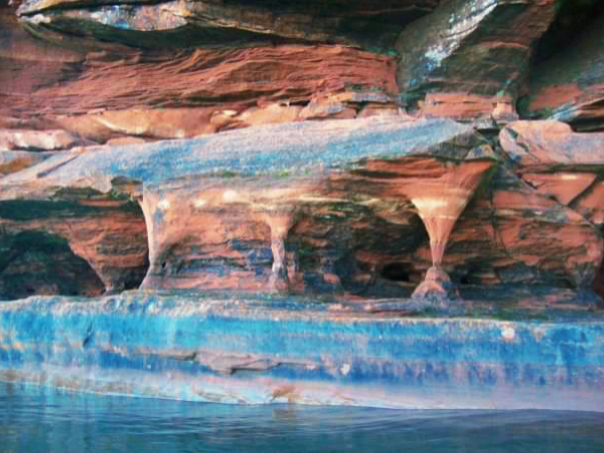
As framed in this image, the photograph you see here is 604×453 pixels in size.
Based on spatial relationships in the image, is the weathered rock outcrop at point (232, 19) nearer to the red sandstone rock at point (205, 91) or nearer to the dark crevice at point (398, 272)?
the red sandstone rock at point (205, 91)

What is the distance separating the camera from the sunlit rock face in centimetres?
618

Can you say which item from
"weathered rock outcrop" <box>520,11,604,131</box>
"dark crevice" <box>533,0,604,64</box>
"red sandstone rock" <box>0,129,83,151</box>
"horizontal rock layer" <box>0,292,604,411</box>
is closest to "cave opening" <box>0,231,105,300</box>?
"red sandstone rock" <box>0,129,83,151</box>

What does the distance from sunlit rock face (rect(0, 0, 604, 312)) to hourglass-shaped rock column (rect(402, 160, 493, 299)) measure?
0.06 ft

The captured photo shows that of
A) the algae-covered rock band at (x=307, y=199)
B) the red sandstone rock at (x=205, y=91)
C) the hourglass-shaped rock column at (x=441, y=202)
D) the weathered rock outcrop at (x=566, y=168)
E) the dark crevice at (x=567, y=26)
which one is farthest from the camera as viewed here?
the red sandstone rock at (x=205, y=91)

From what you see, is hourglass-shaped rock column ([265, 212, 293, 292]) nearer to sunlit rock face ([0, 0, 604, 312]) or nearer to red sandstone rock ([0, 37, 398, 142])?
sunlit rock face ([0, 0, 604, 312])

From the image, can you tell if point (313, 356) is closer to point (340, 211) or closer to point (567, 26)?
point (340, 211)

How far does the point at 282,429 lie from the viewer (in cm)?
433

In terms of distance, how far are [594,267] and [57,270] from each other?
6.36 metres

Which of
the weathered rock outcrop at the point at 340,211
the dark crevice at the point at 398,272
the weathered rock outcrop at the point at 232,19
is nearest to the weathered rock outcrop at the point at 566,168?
the weathered rock outcrop at the point at 340,211

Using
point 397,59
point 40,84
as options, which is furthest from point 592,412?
point 40,84

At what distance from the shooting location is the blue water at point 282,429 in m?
3.89

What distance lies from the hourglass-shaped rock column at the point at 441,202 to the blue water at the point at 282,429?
143 centimetres

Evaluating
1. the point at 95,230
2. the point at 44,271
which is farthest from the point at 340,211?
the point at 44,271

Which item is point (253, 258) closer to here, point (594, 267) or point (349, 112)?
point (349, 112)
